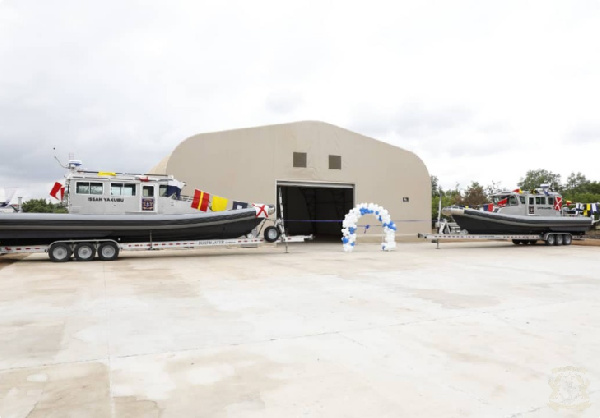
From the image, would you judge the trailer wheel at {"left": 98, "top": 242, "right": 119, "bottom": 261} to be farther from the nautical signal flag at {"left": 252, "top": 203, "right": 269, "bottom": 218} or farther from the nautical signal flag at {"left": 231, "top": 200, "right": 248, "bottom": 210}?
the nautical signal flag at {"left": 252, "top": 203, "right": 269, "bottom": 218}

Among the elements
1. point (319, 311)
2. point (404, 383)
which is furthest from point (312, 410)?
point (319, 311)

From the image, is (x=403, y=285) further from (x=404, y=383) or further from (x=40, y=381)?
(x=40, y=381)

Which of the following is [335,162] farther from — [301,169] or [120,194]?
[120,194]

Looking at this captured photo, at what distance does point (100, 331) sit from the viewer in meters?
4.90

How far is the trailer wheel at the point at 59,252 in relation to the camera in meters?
12.6

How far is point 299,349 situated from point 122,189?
11.4 m

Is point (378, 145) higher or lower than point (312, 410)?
higher

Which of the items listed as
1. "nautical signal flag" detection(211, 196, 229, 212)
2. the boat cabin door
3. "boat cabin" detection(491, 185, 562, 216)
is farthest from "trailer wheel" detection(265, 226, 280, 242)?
"boat cabin" detection(491, 185, 562, 216)

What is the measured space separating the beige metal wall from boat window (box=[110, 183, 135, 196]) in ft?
13.1

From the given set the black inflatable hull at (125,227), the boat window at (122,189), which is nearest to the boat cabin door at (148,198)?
the boat window at (122,189)

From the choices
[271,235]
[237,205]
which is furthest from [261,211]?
[237,205]

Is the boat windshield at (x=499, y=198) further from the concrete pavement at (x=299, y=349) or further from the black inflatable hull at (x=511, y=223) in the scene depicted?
the concrete pavement at (x=299, y=349)

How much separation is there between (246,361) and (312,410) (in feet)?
3.67

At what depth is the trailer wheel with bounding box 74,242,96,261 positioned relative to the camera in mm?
12812
